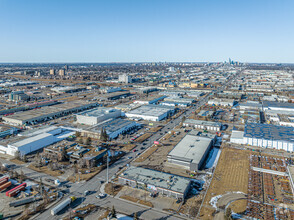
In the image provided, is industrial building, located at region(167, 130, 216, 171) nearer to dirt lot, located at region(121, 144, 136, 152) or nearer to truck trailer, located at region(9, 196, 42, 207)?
dirt lot, located at region(121, 144, 136, 152)

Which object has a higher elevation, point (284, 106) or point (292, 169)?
point (284, 106)

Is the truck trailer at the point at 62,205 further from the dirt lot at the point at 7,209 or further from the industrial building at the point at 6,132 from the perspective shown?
the industrial building at the point at 6,132

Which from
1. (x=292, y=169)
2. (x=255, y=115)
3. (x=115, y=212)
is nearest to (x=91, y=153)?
(x=115, y=212)

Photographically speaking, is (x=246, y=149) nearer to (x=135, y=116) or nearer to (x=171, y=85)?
(x=135, y=116)

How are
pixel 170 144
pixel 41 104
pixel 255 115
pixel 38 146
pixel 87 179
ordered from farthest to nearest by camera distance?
pixel 41 104
pixel 255 115
pixel 170 144
pixel 38 146
pixel 87 179

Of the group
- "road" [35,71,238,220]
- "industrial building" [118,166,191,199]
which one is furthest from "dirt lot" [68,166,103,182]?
"industrial building" [118,166,191,199]

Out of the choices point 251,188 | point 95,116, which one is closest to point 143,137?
point 95,116
